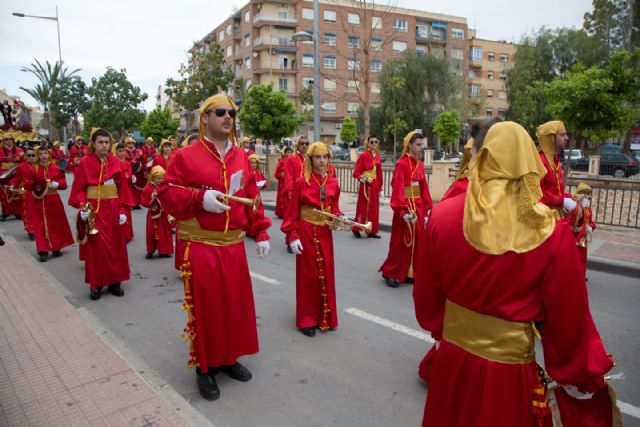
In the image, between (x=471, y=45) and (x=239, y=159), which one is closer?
(x=239, y=159)

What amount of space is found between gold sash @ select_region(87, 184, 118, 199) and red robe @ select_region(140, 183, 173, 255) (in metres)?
2.16

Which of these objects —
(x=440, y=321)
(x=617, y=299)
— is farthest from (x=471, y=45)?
(x=440, y=321)

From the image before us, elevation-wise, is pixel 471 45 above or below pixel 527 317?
above

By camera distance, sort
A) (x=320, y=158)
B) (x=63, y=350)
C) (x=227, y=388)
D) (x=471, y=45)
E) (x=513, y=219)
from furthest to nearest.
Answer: (x=471, y=45) < (x=320, y=158) < (x=63, y=350) < (x=227, y=388) < (x=513, y=219)

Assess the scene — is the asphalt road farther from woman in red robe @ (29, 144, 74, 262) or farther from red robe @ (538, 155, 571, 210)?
red robe @ (538, 155, 571, 210)

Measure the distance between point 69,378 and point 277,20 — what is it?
57718 mm

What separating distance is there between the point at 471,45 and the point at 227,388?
225 feet

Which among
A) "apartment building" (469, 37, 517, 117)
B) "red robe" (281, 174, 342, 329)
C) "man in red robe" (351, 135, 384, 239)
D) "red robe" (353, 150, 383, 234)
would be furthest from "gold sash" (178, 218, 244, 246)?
"apartment building" (469, 37, 517, 117)

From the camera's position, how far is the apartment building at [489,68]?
65.4m

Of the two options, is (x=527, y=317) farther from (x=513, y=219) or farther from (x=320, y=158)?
(x=320, y=158)

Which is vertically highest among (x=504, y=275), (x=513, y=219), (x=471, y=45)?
(x=471, y=45)

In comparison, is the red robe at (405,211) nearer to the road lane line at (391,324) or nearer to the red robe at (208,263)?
the road lane line at (391,324)

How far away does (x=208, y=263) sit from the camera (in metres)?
3.88

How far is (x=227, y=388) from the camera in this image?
4.12 m
